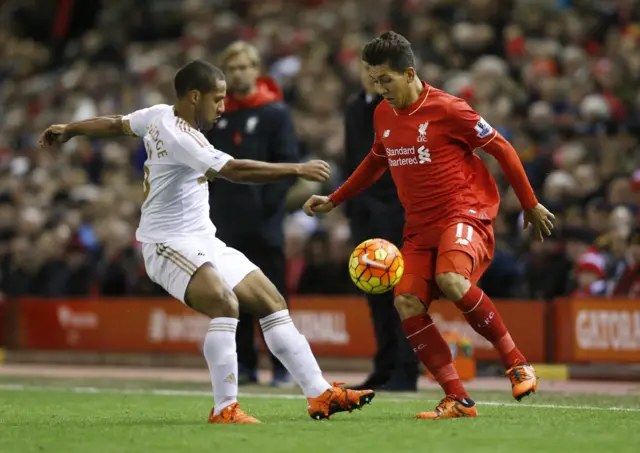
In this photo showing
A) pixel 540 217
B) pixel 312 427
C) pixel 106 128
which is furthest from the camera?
pixel 106 128

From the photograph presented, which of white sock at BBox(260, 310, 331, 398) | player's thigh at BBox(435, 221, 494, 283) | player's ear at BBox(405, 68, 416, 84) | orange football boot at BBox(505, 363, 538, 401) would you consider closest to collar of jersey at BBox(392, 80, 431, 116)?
player's ear at BBox(405, 68, 416, 84)

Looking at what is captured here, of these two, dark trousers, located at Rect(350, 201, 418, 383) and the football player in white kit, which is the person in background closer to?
dark trousers, located at Rect(350, 201, 418, 383)

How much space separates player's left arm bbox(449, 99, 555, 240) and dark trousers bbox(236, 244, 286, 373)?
428cm

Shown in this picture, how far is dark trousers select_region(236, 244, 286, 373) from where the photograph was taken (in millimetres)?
12812

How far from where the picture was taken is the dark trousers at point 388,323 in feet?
38.6

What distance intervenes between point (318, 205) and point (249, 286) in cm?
94

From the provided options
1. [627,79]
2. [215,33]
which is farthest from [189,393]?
[215,33]

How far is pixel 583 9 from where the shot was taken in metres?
19.6

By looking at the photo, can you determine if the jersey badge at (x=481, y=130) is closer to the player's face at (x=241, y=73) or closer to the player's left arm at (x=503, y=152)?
the player's left arm at (x=503, y=152)

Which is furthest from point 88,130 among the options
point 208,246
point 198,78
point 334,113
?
point 334,113

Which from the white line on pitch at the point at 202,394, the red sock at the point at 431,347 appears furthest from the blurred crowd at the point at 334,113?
the red sock at the point at 431,347

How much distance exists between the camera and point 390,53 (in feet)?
28.9

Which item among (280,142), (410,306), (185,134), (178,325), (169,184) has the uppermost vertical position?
(280,142)

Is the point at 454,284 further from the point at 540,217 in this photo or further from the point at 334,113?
the point at 334,113
